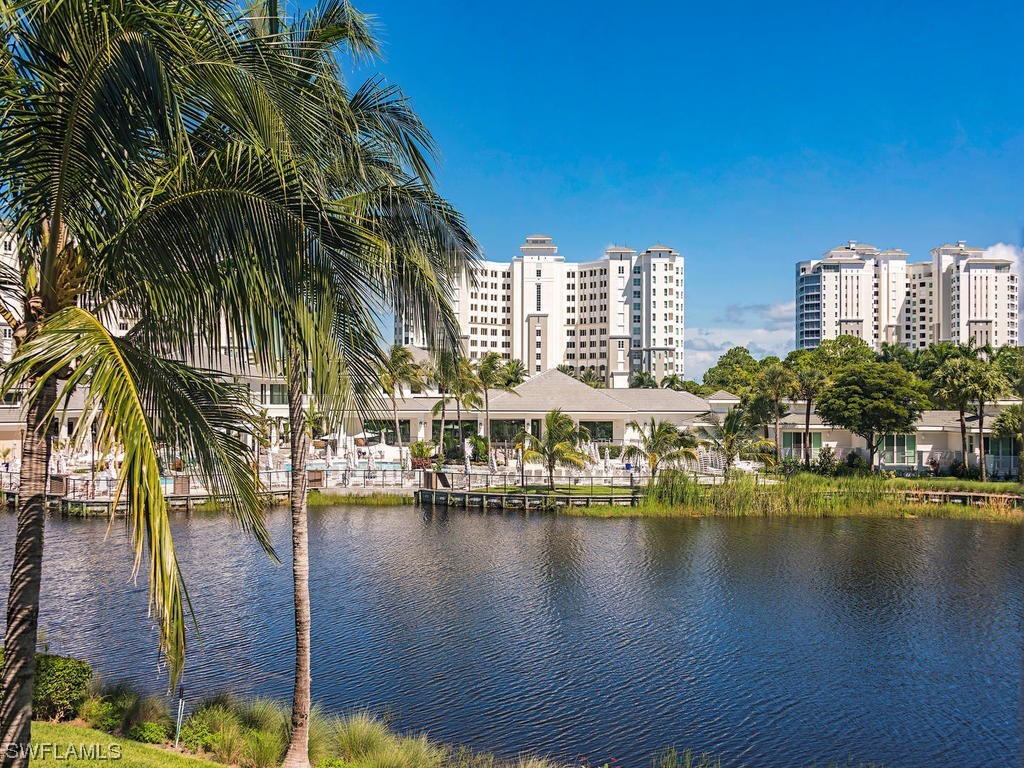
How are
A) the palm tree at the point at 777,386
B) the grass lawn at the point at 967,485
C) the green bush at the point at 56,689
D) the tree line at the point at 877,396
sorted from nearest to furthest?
the green bush at the point at 56,689, the grass lawn at the point at 967,485, the tree line at the point at 877,396, the palm tree at the point at 777,386

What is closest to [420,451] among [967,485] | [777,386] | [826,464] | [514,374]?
[777,386]

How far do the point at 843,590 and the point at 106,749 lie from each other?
1633 cm

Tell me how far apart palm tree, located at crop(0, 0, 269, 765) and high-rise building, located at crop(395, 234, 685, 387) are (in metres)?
126

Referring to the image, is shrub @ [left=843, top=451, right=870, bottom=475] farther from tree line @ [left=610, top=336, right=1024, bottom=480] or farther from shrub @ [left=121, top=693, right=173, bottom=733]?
shrub @ [left=121, top=693, right=173, bottom=733]

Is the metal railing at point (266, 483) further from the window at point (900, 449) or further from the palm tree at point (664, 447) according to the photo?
the window at point (900, 449)

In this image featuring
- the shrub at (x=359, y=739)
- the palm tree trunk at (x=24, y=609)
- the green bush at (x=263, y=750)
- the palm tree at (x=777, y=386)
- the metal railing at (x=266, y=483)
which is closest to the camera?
the palm tree trunk at (x=24, y=609)

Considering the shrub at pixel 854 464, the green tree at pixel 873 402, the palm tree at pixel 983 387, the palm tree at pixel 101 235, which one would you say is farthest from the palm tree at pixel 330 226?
the palm tree at pixel 983 387

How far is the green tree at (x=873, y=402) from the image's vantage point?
38719 millimetres

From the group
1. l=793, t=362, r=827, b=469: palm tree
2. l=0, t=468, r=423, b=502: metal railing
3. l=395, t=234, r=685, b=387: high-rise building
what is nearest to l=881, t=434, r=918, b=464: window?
l=793, t=362, r=827, b=469: palm tree

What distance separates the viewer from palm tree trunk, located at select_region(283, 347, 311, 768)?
336 inches

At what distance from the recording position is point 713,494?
29.9 metres

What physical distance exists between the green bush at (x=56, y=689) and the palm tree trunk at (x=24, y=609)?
13.5 feet

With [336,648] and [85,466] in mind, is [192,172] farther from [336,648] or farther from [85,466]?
[85,466]

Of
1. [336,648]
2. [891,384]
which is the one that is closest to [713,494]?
[891,384]
